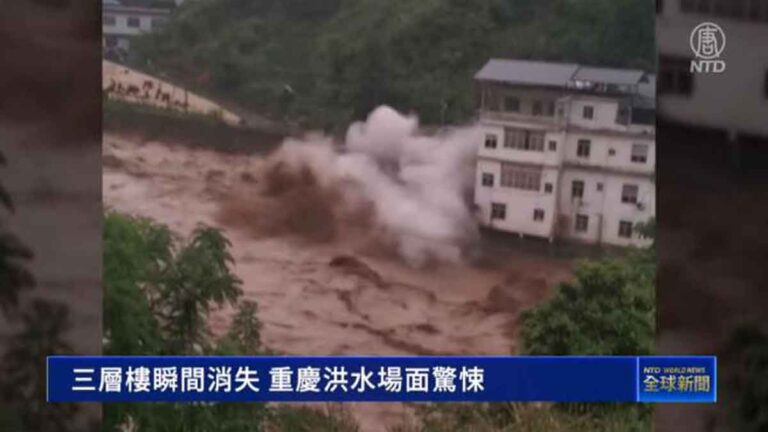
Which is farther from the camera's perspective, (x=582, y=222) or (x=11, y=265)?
(x=582, y=222)

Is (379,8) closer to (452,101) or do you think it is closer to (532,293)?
(452,101)

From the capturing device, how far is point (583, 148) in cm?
260

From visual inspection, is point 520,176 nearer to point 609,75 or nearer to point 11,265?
point 609,75

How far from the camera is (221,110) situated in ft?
8.63

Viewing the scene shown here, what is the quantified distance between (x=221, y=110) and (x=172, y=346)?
596mm

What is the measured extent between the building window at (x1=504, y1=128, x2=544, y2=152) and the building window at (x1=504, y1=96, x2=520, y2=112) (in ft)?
0.16

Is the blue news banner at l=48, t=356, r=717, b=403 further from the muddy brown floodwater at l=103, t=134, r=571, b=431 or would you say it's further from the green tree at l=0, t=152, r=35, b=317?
the green tree at l=0, t=152, r=35, b=317

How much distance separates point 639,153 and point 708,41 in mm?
308

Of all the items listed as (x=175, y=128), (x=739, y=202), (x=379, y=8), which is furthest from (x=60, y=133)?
(x=739, y=202)

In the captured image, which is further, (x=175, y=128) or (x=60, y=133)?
(x=175, y=128)

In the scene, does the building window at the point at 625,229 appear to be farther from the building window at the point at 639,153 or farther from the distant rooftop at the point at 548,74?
the distant rooftop at the point at 548,74

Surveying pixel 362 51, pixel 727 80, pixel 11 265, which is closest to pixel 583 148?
pixel 727 80

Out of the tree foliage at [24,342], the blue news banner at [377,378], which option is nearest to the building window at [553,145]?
the blue news banner at [377,378]

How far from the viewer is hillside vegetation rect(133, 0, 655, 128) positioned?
8.42ft
